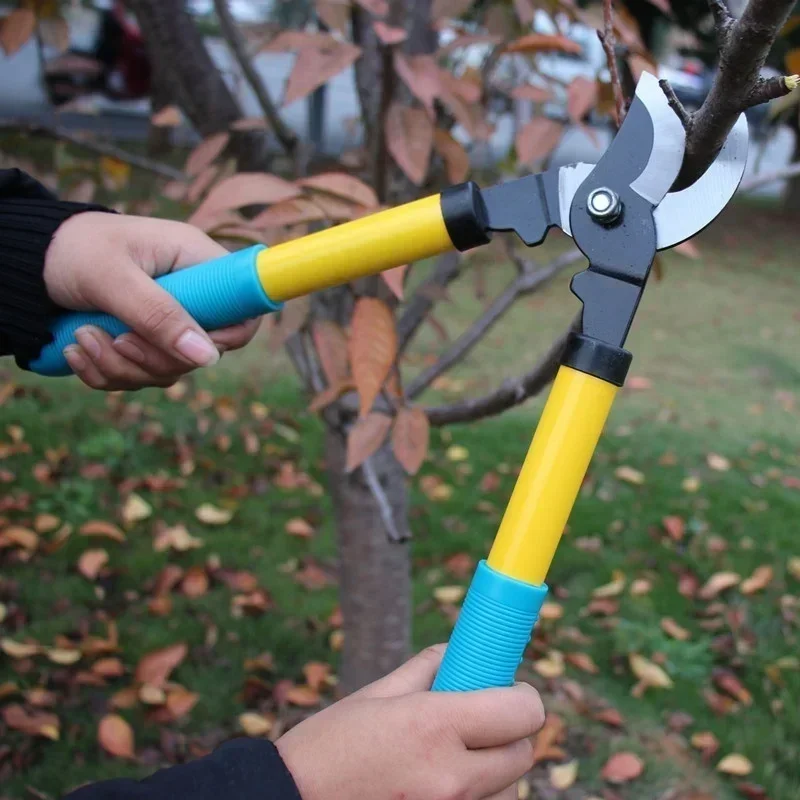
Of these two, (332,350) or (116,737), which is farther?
(116,737)

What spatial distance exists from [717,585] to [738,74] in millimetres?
2113

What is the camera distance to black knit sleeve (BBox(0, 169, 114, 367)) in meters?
1.07

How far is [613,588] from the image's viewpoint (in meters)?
2.49

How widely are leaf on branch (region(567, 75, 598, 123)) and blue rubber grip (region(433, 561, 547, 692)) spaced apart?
0.89 m

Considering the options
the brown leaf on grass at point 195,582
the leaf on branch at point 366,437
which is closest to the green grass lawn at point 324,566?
the brown leaf on grass at point 195,582

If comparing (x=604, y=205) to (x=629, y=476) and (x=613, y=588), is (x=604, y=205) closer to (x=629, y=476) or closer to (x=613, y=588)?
(x=613, y=588)

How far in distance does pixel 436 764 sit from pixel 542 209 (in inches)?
21.1

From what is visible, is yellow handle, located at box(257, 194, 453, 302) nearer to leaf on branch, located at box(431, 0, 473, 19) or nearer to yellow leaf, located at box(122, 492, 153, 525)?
leaf on branch, located at box(431, 0, 473, 19)

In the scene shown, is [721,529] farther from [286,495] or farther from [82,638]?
[82,638]

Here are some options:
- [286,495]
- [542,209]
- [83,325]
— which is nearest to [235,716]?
[286,495]

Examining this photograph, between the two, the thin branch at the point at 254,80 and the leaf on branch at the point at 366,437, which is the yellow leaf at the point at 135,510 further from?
the leaf on branch at the point at 366,437

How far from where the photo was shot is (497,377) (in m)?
4.29

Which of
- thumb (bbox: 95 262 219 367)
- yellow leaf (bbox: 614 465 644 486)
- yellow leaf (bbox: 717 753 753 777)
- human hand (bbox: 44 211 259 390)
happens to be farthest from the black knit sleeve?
yellow leaf (bbox: 614 465 644 486)

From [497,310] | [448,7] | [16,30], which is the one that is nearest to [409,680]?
[497,310]
